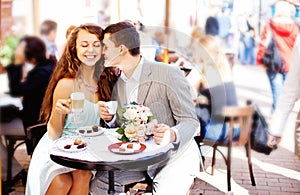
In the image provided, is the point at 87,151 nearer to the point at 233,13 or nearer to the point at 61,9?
the point at 61,9

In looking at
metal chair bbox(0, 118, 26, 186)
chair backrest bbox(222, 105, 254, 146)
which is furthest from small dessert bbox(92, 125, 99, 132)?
chair backrest bbox(222, 105, 254, 146)

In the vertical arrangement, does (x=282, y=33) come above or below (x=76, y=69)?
above

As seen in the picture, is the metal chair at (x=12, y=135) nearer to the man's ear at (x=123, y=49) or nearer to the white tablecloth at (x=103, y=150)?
the white tablecloth at (x=103, y=150)

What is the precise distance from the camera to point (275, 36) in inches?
100

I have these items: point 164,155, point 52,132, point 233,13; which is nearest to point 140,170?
point 164,155

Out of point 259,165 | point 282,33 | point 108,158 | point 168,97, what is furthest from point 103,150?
point 282,33

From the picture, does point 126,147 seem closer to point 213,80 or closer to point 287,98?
point 213,80

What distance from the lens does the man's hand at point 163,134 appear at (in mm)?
2658

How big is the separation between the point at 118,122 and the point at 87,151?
9.0 inches

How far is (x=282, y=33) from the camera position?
2535 mm

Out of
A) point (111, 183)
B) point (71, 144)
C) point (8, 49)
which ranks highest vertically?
point (8, 49)

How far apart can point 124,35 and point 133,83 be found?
0.26m

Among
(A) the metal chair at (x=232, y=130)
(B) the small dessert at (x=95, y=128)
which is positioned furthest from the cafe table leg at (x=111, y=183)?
(A) the metal chair at (x=232, y=130)

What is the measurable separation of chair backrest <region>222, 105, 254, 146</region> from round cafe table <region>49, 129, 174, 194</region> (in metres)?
0.34
